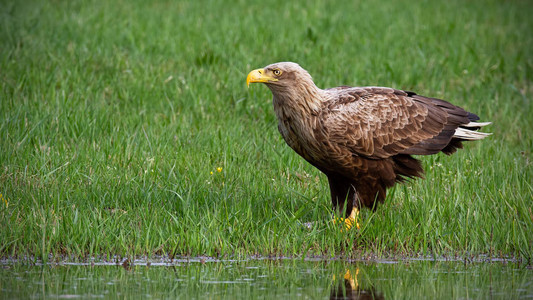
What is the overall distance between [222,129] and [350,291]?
4671mm

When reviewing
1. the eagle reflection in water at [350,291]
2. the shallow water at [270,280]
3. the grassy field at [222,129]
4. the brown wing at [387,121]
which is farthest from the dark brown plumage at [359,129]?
the eagle reflection in water at [350,291]

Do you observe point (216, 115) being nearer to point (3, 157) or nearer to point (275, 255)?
point (3, 157)

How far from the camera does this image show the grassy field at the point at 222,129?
632 cm

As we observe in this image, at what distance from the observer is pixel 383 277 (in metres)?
5.46

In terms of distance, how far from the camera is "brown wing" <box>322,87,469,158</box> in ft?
22.3

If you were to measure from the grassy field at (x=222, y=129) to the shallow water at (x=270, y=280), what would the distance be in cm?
29

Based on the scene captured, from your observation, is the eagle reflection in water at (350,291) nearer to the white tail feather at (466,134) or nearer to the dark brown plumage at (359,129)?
the dark brown plumage at (359,129)

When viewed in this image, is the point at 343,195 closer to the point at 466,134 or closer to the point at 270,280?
the point at 466,134

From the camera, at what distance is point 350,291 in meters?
5.00

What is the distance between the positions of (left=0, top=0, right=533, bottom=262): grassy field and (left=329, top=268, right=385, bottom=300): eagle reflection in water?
88cm

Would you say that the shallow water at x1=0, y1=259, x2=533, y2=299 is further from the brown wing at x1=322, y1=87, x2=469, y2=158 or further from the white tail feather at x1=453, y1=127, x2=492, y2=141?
the white tail feather at x1=453, y1=127, x2=492, y2=141

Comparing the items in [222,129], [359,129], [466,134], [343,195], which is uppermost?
[359,129]

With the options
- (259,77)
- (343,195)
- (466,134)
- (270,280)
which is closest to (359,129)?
(343,195)

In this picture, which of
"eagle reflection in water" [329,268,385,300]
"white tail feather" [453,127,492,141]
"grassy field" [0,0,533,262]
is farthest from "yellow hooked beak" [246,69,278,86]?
"white tail feather" [453,127,492,141]
